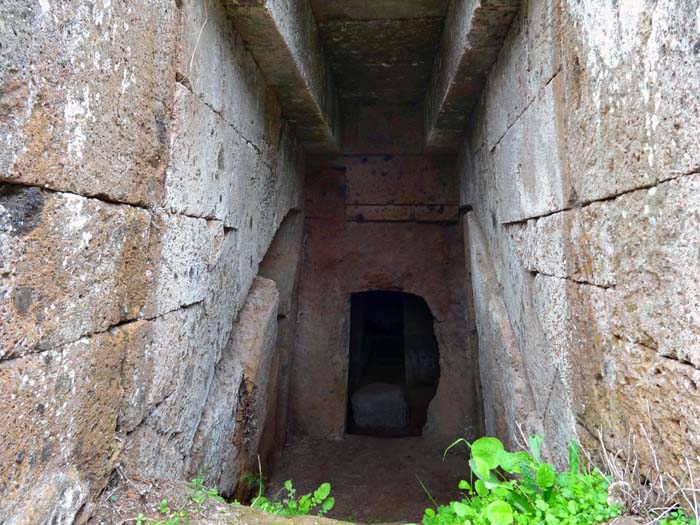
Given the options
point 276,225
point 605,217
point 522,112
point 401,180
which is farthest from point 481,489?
point 401,180

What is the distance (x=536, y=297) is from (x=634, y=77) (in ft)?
4.30

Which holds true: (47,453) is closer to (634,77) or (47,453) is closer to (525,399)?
(634,77)

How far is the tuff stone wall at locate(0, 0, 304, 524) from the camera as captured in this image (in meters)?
1.22

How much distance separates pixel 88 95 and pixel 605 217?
5.75ft

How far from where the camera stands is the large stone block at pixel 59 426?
47.6 inches

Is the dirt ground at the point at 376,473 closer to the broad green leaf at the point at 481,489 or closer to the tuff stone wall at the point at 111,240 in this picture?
the tuff stone wall at the point at 111,240

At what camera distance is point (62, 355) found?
1390 millimetres

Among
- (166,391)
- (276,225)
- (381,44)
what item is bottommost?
(166,391)

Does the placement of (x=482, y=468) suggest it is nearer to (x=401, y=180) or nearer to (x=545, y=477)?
(x=545, y=477)

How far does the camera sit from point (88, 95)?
144 cm

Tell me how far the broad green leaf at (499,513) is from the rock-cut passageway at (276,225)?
0.47m

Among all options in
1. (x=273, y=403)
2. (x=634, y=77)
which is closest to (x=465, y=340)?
(x=273, y=403)

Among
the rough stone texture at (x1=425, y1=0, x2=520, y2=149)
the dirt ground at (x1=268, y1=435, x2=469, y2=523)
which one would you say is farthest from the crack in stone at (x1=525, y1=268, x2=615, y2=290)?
the dirt ground at (x1=268, y1=435, x2=469, y2=523)

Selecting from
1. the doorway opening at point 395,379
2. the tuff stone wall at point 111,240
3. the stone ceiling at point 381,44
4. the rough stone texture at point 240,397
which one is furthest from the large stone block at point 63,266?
the doorway opening at point 395,379
